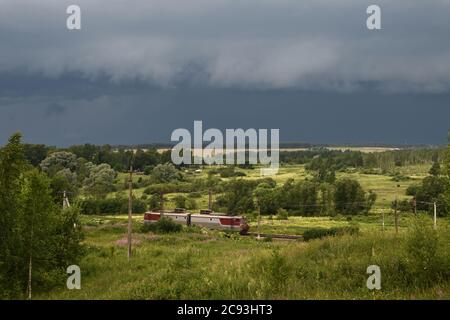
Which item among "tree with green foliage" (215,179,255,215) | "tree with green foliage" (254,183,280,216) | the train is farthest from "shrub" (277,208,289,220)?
the train

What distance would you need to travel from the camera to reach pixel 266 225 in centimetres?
7500

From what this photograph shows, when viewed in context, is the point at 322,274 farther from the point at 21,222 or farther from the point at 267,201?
the point at 267,201

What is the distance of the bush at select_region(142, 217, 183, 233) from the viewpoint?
5762cm

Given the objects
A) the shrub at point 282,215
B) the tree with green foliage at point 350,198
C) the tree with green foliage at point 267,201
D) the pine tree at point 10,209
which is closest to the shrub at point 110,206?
the tree with green foliage at point 267,201

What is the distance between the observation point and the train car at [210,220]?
62.6 meters

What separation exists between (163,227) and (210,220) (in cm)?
932

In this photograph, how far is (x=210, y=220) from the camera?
214ft

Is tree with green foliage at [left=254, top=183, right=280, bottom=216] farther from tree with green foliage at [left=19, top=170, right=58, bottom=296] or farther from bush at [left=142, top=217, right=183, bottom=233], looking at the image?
tree with green foliage at [left=19, top=170, right=58, bottom=296]

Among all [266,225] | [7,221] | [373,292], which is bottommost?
[266,225]

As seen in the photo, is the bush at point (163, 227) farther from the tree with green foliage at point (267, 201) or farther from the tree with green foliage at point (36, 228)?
the tree with green foliage at point (267, 201)
